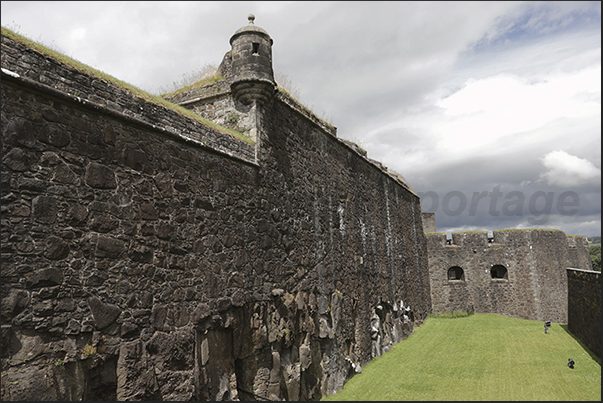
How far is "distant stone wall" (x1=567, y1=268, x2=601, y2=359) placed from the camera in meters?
11.7

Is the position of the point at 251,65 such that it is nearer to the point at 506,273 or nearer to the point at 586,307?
the point at 586,307

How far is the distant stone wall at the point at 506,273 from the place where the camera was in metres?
24.3

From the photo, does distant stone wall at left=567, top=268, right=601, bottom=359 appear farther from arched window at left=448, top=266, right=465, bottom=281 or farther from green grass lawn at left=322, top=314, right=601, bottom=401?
arched window at left=448, top=266, right=465, bottom=281

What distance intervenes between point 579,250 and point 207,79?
28108 millimetres

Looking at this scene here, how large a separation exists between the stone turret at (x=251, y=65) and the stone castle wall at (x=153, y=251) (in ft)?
2.30

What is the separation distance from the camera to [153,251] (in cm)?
576

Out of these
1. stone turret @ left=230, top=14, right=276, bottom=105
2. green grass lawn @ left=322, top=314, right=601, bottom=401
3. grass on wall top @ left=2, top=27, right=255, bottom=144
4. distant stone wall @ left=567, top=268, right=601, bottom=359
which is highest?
stone turret @ left=230, top=14, right=276, bottom=105

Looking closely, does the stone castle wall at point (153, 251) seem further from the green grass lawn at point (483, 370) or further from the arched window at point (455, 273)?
the arched window at point (455, 273)

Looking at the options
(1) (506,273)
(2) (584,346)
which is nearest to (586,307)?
(2) (584,346)

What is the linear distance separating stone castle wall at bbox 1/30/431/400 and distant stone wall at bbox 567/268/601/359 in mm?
7628

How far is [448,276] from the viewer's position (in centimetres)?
2647

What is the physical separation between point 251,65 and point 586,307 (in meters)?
13.2

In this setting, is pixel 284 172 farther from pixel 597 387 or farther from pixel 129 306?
pixel 597 387

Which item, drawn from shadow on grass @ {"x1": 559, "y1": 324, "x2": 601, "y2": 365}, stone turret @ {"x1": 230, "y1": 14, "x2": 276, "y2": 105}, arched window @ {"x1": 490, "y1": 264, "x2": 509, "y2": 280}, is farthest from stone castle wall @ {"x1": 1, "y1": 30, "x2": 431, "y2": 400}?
arched window @ {"x1": 490, "y1": 264, "x2": 509, "y2": 280}
